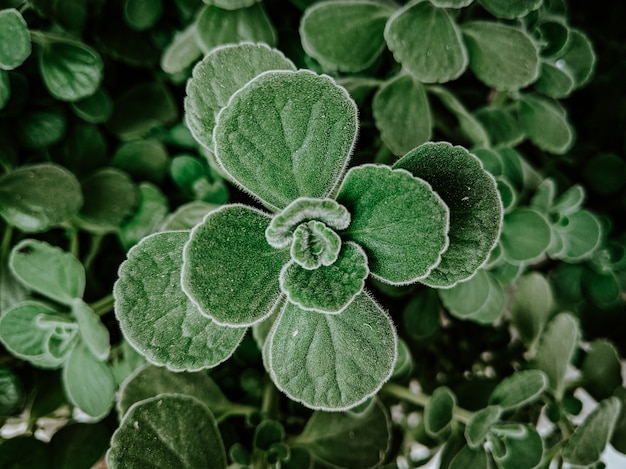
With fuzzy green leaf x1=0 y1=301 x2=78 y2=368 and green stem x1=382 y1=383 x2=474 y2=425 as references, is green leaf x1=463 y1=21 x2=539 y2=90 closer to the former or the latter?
green stem x1=382 y1=383 x2=474 y2=425

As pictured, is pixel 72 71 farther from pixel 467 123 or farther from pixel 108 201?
pixel 467 123

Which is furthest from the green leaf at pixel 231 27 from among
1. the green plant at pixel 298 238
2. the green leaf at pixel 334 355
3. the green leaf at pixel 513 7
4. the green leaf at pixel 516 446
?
the green leaf at pixel 516 446

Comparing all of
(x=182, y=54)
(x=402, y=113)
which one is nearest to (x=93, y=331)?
(x=182, y=54)

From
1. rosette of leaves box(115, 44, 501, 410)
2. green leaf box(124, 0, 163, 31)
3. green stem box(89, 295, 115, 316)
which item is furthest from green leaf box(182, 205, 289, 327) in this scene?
green leaf box(124, 0, 163, 31)

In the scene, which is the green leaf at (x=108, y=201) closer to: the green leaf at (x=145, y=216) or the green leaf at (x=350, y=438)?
the green leaf at (x=145, y=216)

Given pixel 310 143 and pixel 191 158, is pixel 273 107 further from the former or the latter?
pixel 191 158
